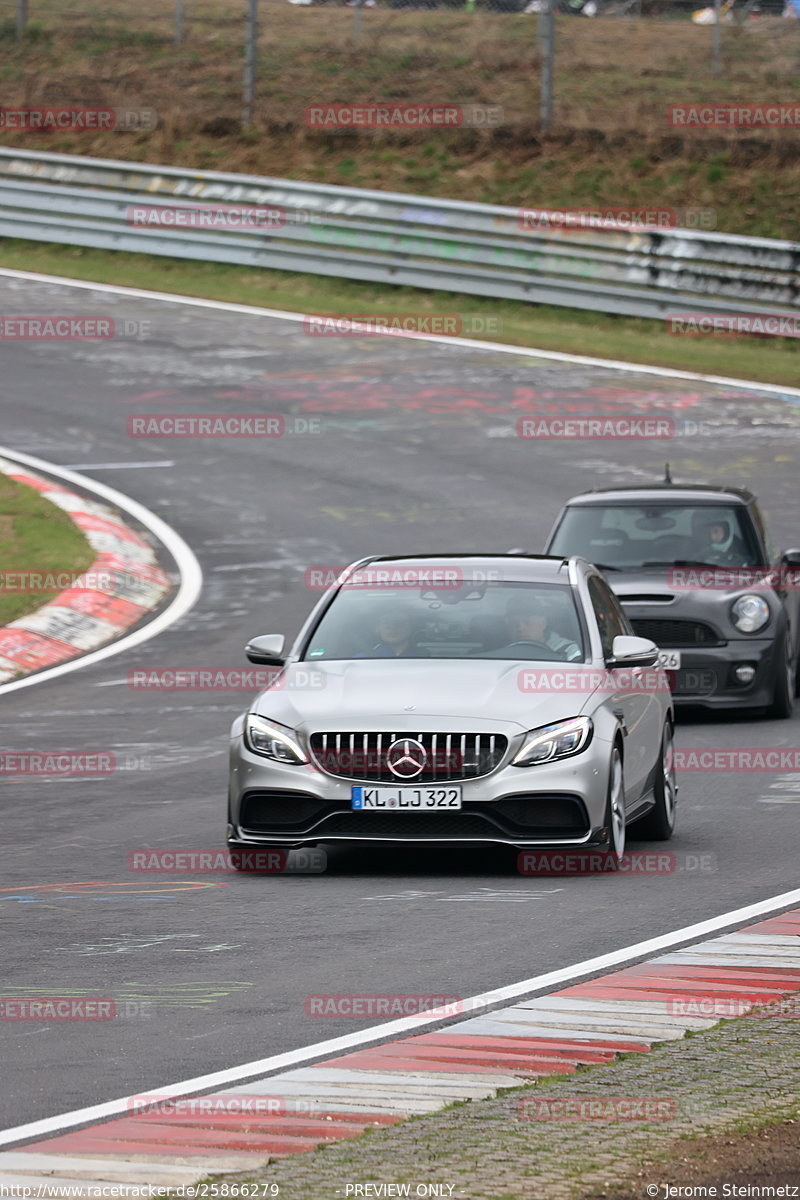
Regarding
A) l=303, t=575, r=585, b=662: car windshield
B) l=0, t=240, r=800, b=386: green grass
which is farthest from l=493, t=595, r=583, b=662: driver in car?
l=0, t=240, r=800, b=386: green grass

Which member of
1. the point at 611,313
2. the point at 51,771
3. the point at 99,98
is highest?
the point at 99,98

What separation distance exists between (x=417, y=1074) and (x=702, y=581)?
988 cm

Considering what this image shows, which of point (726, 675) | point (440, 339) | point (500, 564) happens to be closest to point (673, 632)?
point (726, 675)

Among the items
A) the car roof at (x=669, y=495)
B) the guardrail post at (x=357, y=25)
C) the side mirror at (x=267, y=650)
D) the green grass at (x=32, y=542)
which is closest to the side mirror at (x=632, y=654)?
the side mirror at (x=267, y=650)

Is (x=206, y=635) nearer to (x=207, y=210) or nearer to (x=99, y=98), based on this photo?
(x=207, y=210)

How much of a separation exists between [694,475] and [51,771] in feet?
39.2

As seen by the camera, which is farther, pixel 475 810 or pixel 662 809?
pixel 662 809

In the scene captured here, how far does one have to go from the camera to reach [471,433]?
25.6m

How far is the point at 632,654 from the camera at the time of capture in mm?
10406

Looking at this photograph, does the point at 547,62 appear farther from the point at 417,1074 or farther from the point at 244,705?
the point at 417,1074

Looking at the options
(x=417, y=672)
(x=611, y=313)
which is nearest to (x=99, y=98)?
(x=611, y=313)

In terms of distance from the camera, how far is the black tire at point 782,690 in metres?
15.3

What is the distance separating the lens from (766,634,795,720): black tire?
15.3 meters

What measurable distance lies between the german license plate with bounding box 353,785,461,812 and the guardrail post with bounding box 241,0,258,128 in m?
26.8
